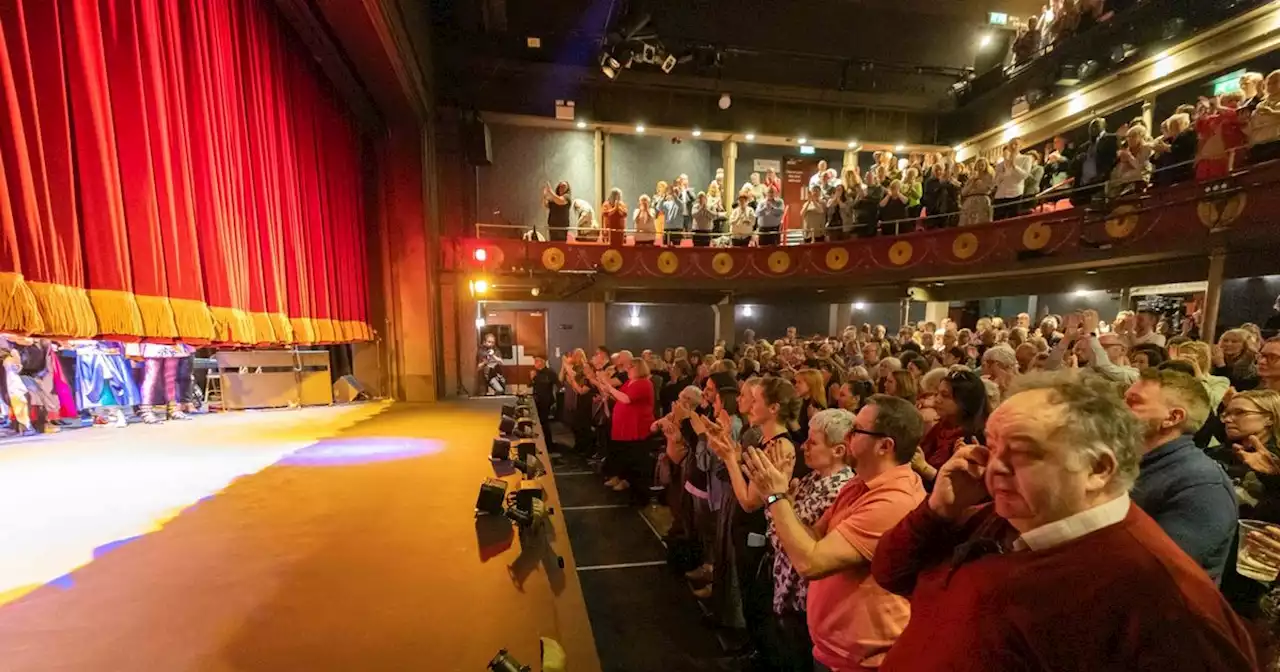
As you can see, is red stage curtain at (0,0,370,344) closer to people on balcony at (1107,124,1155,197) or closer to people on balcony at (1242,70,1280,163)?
people on balcony at (1242,70,1280,163)

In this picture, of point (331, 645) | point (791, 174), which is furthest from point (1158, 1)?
point (331, 645)

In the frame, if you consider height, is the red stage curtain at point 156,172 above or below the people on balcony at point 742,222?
below

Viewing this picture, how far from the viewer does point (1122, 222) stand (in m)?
7.08

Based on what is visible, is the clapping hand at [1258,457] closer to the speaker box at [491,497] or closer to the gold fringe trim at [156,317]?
the speaker box at [491,497]

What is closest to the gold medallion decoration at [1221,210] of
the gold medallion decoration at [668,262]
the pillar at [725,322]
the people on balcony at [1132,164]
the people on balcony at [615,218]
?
the people on balcony at [1132,164]

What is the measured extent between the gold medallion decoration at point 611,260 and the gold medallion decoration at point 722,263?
196 centimetres

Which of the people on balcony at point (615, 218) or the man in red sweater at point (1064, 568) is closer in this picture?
the man in red sweater at point (1064, 568)

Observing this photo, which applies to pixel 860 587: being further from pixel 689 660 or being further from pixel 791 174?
pixel 791 174

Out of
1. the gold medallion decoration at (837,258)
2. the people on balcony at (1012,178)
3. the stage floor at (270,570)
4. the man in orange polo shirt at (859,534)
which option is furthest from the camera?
the gold medallion decoration at (837,258)

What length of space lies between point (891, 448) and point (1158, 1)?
12.3m

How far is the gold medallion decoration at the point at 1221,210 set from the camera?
19.5 ft

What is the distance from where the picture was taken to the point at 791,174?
13.6 meters

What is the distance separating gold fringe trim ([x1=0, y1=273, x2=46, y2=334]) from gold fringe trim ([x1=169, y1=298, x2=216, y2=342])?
79 centimetres

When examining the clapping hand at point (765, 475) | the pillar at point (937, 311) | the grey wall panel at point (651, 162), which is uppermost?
the grey wall panel at point (651, 162)
